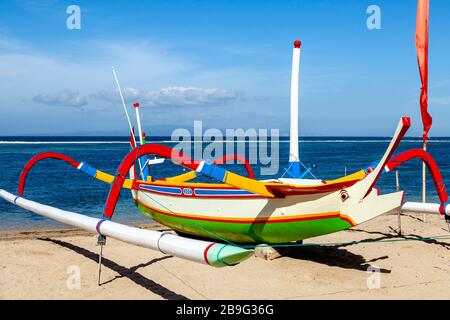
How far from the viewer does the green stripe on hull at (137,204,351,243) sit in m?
9.00

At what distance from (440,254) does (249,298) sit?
19.2 feet

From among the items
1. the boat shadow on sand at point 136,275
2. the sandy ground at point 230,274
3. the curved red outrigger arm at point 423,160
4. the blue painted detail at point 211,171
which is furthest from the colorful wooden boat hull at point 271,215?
the curved red outrigger arm at point 423,160

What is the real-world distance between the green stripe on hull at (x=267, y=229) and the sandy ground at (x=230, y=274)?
647 mm

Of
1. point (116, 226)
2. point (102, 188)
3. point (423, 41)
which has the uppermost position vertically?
point (423, 41)

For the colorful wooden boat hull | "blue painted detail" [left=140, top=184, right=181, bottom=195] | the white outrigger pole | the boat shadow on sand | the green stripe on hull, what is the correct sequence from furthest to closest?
1. "blue painted detail" [left=140, top=184, right=181, bottom=195]
2. the green stripe on hull
3. the colorful wooden boat hull
4. the boat shadow on sand
5. the white outrigger pole

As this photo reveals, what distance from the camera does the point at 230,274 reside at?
958 cm

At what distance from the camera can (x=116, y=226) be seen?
825 centimetres

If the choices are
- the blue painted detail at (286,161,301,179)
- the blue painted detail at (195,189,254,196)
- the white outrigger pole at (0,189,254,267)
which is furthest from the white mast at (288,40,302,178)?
the white outrigger pole at (0,189,254,267)

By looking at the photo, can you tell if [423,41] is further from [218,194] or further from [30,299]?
[30,299]

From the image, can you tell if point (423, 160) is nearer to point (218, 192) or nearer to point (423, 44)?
point (423, 44)

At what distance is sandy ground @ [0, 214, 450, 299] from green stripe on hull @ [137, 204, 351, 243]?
0.65 metres

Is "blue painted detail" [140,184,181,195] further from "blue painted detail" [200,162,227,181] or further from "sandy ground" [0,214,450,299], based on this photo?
"blue painted detail" [200,162,227,181]

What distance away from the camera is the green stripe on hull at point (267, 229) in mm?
9002

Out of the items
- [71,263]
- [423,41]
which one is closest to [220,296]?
[71,263]
